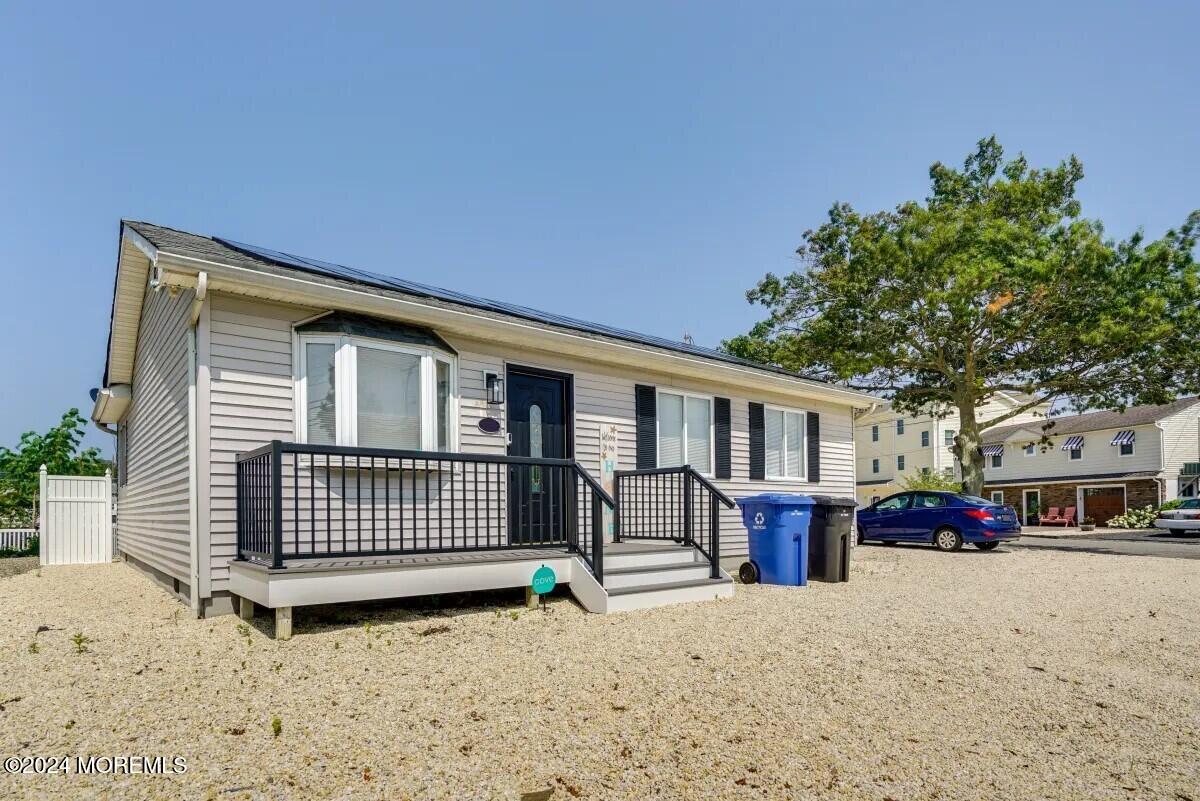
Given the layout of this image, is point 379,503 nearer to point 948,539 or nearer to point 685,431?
point 685,431

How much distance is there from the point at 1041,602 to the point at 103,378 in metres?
15.1

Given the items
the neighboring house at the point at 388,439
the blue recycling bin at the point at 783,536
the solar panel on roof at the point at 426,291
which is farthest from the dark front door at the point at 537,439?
the blue recycling bin at the point at 783,536

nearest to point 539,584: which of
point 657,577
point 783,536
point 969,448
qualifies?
point 657,577

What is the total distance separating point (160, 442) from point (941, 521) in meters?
14.5

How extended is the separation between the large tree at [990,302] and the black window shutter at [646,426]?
10.3m

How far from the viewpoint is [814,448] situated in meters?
12.1

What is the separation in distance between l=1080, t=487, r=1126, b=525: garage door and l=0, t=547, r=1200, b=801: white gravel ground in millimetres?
28798

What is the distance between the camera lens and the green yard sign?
6.32m

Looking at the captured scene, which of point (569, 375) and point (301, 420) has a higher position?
point (569, 375)

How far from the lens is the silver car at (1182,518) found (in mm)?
23562

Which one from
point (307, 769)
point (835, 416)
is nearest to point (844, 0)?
point (835, 416)

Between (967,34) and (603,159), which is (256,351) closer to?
(967,34)

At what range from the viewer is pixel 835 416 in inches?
502

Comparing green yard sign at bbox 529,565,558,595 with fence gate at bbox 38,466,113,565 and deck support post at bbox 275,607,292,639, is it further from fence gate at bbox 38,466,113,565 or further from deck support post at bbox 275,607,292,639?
fence gate at bbox 38,466,113,565
